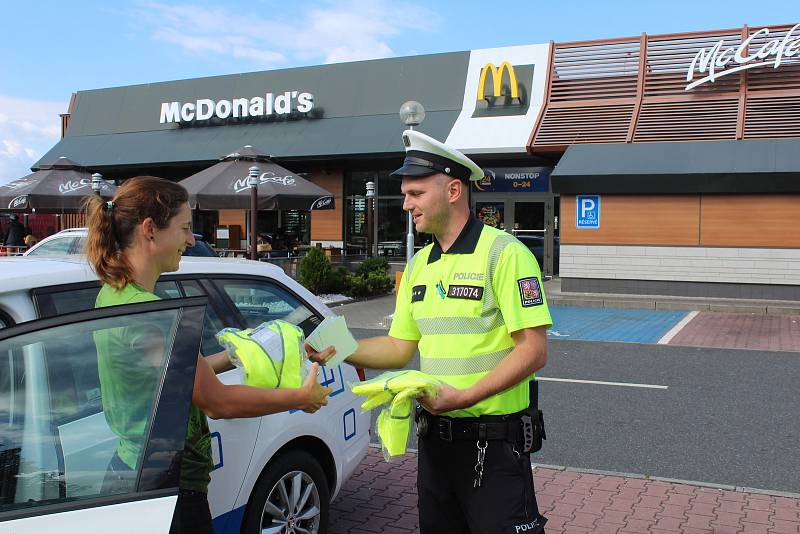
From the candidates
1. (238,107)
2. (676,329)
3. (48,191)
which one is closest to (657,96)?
(676,329)

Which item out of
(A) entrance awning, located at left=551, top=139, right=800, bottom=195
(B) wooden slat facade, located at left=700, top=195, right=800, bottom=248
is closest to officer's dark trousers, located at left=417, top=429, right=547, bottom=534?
(A) entrance awning, located at left=551, top=139, right=800, bottom=195

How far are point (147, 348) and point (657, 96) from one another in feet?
58.5

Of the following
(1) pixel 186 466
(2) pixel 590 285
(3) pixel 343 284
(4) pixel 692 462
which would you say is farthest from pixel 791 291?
(1) pixel 186 466

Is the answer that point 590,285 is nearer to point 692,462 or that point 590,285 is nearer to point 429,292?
point 692,462

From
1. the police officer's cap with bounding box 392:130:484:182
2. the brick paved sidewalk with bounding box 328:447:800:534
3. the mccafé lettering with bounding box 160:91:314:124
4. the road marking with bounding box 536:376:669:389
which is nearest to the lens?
the police officer's cap with bounding box 392:130:484:182

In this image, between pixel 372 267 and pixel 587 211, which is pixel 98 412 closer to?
pixel 587 211

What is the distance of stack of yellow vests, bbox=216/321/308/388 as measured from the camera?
7.56 ft

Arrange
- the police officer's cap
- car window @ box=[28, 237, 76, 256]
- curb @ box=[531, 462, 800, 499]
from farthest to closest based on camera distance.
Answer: car window @ box=[28, 237, 76, 256] < curb @ box=[531, 462, 800, 499] < the police officer's cap

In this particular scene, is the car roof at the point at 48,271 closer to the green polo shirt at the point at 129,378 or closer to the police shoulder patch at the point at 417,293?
the green polo shirt at the point at 129,378

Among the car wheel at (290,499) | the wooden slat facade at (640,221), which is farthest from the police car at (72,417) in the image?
the wooden slat facade at (640,221)

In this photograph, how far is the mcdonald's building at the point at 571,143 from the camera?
16.1m

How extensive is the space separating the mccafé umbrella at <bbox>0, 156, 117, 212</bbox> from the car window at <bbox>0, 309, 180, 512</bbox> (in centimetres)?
1502

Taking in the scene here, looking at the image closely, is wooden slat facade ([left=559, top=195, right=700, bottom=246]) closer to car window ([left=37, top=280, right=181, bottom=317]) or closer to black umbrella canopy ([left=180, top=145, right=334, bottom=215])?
black umbrella canopy ([left=180, top=145, right=334, bottom=215])

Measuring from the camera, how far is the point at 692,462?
561 cm
